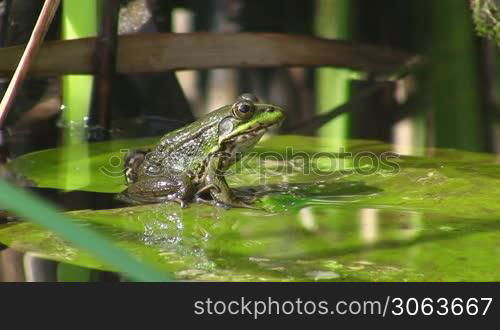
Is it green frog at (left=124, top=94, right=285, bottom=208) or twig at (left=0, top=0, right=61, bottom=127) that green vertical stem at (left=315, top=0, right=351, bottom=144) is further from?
twig at (left=0, top=0, right=61, bottom=127)

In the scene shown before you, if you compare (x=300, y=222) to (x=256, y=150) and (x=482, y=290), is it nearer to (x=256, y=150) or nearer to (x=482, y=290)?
(x=482, y=290)

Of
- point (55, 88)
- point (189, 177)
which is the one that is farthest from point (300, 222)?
point (55, 88)

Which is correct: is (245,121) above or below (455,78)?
below

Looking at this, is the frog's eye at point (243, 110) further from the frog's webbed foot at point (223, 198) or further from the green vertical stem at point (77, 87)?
the green vertical stem at point (77, 87)

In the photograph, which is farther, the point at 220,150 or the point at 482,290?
the point at 220,150

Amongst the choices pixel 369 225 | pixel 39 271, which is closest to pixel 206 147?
pixel 369 225

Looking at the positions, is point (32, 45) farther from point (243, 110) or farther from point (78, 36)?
point (78, 36)

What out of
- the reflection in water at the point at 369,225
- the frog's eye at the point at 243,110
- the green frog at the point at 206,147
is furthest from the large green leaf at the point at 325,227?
the frog's eye at the point at 243,110
